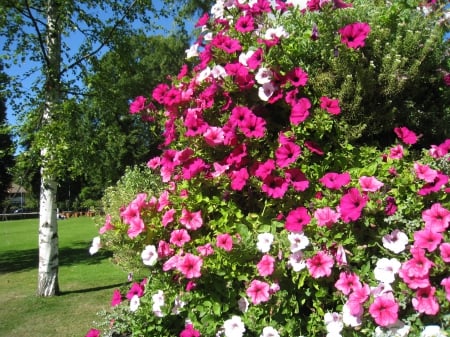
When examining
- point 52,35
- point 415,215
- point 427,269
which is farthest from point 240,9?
point 52,35

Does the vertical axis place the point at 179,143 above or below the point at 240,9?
below

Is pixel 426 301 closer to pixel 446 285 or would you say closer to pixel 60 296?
pixel 446 285

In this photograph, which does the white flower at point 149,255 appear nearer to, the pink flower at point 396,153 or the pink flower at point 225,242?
the pink flower at point 225,242

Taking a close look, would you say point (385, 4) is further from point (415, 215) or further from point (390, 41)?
point (415, 215)

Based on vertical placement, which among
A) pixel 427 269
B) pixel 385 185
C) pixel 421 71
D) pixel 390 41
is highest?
pixel 390 41

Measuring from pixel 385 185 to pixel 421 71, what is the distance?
0.97 m

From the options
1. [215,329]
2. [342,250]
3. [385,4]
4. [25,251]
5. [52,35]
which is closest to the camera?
[342,250]

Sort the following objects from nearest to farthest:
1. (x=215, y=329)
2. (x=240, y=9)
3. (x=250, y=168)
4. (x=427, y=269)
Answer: (x=427, y=269) < (x=215, y=329) < (x=250, y=168) < (x=240, y=9)

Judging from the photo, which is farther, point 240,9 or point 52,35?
point 52,35

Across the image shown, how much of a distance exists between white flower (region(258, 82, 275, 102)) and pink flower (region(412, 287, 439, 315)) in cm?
126

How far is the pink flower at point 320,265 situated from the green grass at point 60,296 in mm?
4298

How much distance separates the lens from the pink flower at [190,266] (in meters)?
2.23

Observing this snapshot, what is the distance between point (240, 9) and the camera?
2975mm

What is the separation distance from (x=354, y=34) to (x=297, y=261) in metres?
1.32
